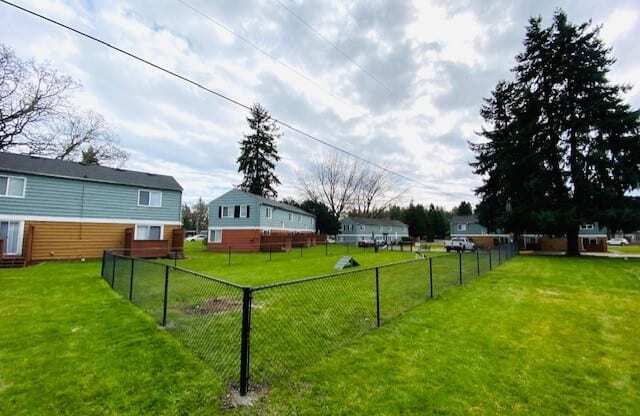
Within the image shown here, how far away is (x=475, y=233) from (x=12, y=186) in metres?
45.6

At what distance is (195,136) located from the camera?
68.4 feet

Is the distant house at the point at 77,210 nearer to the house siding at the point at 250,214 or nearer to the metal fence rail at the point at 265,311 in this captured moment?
the house siding at the point at 250,214

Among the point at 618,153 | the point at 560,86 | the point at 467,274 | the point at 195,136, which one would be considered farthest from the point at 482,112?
the point at 195,136

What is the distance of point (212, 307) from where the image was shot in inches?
265

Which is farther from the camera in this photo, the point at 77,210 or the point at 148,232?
the point at 148,232

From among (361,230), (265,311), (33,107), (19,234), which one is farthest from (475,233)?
(33,107)

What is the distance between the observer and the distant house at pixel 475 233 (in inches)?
1497

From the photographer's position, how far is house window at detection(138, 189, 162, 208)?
62.6 ft

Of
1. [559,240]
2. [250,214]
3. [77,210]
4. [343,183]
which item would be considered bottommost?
[559,240]

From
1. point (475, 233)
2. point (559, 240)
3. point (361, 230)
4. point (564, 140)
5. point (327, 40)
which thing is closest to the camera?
point (327, 40)

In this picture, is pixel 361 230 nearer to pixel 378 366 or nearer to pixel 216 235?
pixel 216 235

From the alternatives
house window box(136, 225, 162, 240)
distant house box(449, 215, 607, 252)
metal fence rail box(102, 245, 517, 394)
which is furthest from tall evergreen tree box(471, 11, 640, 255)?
house window box(136, 225, 162, 240)

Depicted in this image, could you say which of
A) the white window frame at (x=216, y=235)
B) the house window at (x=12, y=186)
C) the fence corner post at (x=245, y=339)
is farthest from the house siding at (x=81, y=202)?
the fence corner post at (x=245, y=339)

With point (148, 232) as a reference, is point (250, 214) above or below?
above
